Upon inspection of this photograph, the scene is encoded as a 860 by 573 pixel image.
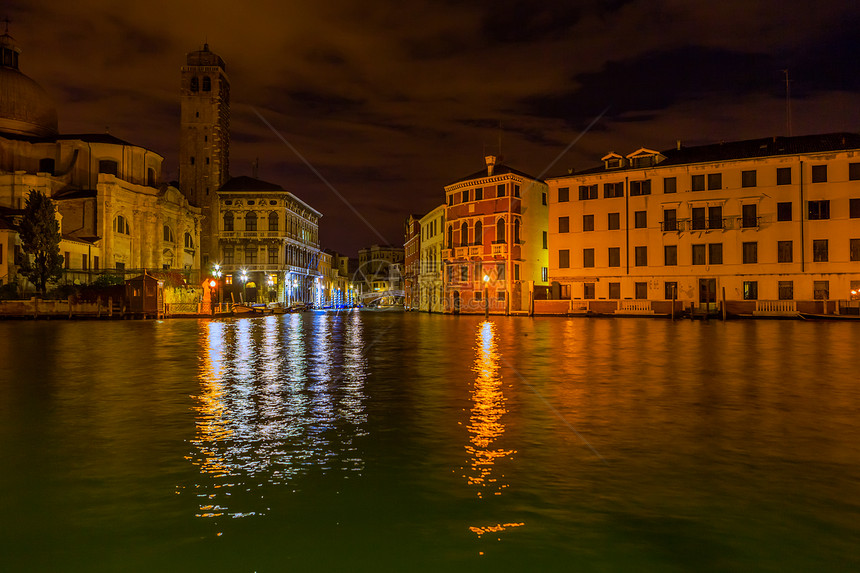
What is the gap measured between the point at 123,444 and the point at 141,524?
292 cm

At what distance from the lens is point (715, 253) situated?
45812 mm

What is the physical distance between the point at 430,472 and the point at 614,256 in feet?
150

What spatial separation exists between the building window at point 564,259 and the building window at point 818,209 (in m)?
17.6

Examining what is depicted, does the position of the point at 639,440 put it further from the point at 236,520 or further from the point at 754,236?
the point at 754,236

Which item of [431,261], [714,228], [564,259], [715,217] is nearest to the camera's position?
[714,228]

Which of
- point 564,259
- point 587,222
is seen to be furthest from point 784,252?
point 564,259

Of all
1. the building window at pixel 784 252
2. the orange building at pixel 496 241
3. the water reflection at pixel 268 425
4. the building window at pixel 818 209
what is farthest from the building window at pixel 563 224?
the water reflection at pixel 268 425

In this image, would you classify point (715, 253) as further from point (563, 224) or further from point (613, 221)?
point (563, 224)

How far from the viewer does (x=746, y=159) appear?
44.1m

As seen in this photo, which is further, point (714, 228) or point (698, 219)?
point (698, 219)

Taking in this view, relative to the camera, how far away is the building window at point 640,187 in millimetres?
48000

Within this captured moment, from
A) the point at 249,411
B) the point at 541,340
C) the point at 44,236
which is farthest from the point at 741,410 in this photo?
the point at 44,236

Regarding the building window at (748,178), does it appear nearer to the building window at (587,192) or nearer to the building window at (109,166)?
the building window at (587,192)

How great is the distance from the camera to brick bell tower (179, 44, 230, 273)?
250 feet
